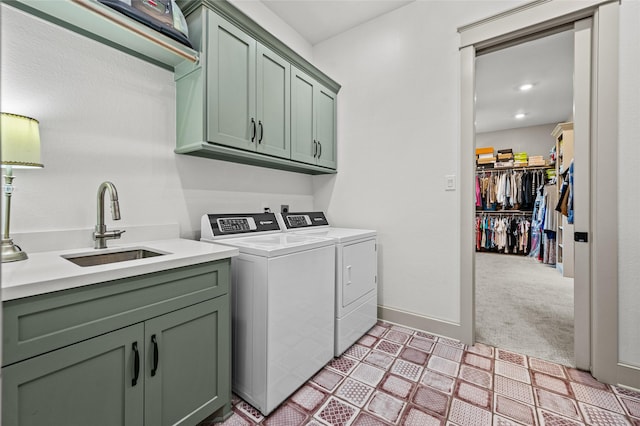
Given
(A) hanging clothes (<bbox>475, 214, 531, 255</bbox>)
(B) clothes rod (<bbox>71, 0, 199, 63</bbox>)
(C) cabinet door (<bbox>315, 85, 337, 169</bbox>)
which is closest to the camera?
(B) clothes rod (<bbox>71, 0, 199, 63</bbox>)

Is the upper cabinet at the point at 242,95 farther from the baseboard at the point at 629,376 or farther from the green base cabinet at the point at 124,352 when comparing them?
the baseboard at the point at 629,376

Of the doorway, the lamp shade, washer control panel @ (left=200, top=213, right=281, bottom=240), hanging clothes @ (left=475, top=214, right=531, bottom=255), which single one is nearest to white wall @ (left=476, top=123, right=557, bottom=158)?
the doorway

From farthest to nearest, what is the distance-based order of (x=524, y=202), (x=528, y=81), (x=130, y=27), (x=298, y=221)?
1. (x=524, y=202)
2. (x=528, y=81)
3. (x=298, y=221)
4. (x=130, y=27)

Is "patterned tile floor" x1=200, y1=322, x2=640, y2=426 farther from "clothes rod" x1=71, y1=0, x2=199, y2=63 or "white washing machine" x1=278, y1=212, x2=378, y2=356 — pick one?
"clothes rod" x1=71, y1=0, x2=199, y2=63

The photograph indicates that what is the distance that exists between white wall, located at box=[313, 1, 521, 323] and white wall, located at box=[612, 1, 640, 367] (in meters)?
0.72

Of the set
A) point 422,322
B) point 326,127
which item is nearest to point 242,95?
point 326,127

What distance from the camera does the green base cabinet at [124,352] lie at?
100cm

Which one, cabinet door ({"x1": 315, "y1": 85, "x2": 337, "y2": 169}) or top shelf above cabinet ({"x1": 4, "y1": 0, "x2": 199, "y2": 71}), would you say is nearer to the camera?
top shelf above cabinet ({"x1": 4, "y1": 0, "x2": 199, "y2": 71})

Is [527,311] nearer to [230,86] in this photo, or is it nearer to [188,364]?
[188,364]

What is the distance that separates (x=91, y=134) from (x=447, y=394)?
240 cm

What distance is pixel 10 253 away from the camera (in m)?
1.26

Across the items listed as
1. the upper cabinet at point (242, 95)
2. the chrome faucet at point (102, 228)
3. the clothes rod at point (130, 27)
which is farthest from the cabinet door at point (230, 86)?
the chrome faucet at point (102, 228)

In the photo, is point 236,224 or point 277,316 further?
point 236,224

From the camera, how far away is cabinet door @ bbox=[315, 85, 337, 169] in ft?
9.18
